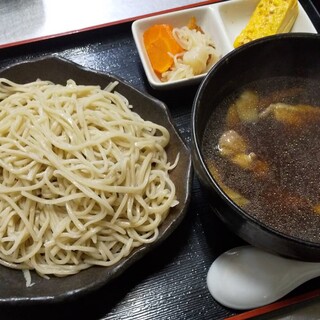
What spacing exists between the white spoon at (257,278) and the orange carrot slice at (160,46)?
3.28 feet

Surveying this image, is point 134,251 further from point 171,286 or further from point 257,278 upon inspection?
point 257,278

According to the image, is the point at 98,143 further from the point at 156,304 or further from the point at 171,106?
the point at 156,304

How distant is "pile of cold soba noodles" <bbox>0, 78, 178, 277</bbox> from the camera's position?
5.48ft

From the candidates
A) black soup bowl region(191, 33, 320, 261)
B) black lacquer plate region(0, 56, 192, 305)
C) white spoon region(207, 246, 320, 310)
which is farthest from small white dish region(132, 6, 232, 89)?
white spoon region(207, 246, 320, 310)

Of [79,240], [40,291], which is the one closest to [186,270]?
[79,240]

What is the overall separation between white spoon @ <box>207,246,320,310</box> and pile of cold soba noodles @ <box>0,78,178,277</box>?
0.30m

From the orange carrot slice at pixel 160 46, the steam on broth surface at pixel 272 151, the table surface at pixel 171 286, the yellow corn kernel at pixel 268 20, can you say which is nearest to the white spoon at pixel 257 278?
the table surface at pixel 171 286

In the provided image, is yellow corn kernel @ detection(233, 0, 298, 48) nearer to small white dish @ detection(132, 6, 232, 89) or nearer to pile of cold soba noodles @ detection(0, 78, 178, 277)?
small white dish @ detection(132, 6, 232, 89)

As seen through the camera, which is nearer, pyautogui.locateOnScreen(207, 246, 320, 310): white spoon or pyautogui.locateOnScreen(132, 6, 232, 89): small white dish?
pyautogui.locateOnScreen(207, 246, 320, 310): white spoon

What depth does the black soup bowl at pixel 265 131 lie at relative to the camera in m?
1.42

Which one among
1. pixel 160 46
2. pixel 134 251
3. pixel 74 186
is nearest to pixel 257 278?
pixel 134 251

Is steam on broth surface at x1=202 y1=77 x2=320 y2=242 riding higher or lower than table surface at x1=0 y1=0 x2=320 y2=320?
higher

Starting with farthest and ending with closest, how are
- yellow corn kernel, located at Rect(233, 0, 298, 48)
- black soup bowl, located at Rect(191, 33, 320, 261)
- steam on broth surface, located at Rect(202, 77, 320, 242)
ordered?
yellow corn kernel, located at Rect(233, 0, 298, 48), steam on broth surface, located at Rect(202, 77, 320, 242), black soup bowl, located at Rect(191, 33, 320, 261)

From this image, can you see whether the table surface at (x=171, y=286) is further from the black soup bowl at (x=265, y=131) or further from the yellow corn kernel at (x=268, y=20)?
the yellow corn kernel at (x=268, y=20)
